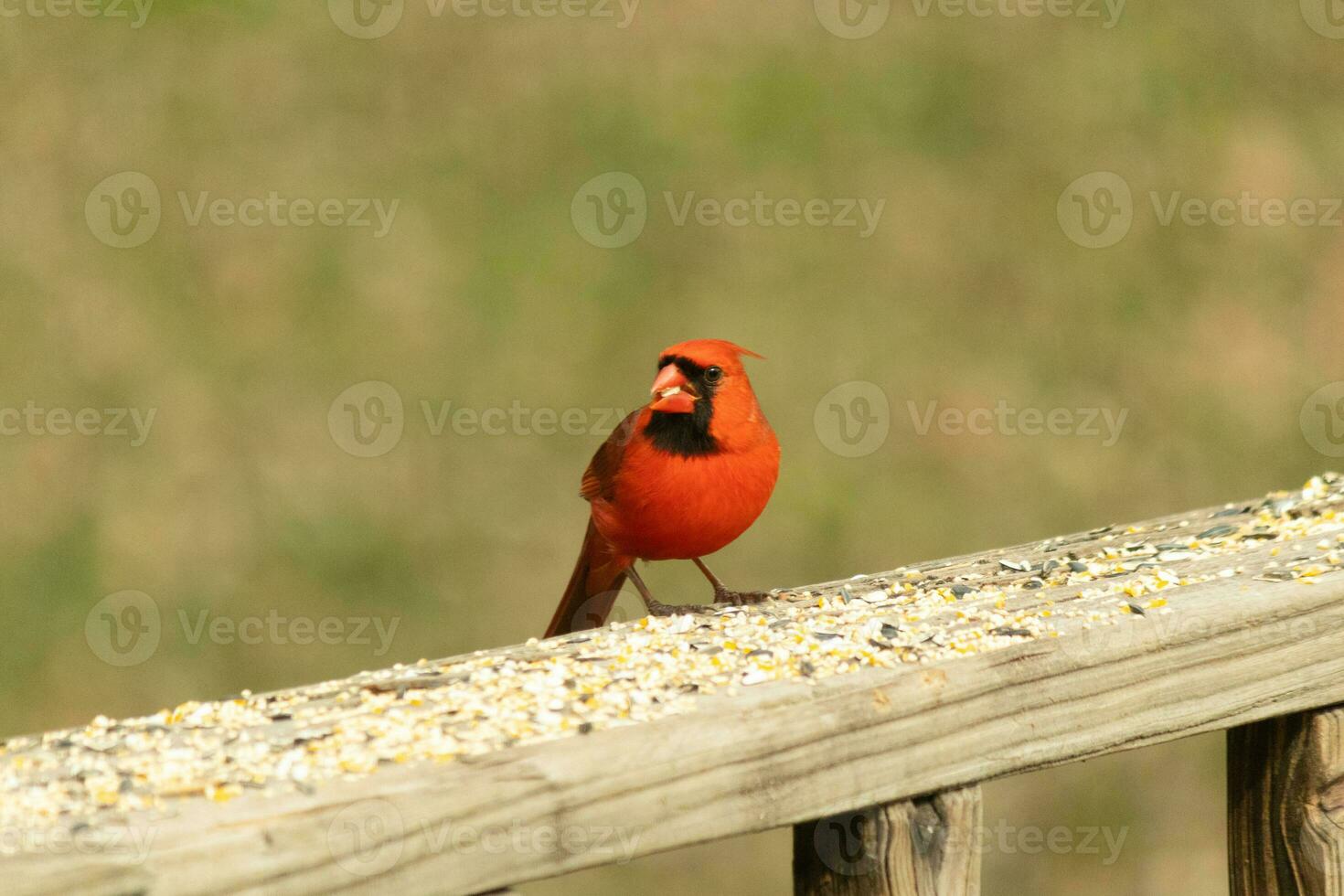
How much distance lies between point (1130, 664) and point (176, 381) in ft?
13.2

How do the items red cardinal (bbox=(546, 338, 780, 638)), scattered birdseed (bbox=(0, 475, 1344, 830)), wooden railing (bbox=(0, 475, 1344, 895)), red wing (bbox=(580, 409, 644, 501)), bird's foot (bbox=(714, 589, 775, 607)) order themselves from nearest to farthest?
1. wooden railing (bbox=(0, 475, 1344, 895))
2. scattered birdseed (bbox=(0, 475, 1344, 830))
3. bird's foot (bbox=(714, 589, 775, 607))
4. red cardinal (bbox=(546, 338, 780, 638))
5. red wing (bbox=(580, 409, 644, 501))

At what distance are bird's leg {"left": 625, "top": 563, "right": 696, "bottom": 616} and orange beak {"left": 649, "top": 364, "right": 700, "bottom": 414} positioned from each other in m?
0.39

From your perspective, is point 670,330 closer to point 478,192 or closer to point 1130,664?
point 478,192

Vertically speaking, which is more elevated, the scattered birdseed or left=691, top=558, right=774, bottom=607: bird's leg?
left=691, top=558, right=774, bottom=607: bird's leg

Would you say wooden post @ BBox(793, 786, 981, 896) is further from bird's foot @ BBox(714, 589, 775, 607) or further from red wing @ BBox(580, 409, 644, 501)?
red wing @ BBox(580, 409, 644, 501)

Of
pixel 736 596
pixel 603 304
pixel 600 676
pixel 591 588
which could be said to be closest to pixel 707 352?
pixel 736 596

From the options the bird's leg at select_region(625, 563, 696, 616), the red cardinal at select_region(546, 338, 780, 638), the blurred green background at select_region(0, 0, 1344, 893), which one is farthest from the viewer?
the blurred green background at select_region(0, 0, 1344, 893)

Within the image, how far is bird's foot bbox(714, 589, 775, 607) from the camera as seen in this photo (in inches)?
105

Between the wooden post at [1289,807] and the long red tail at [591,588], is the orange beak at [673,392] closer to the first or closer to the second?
the long red tail at [591,588]

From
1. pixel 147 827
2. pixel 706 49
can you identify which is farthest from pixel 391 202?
pixel 147 827

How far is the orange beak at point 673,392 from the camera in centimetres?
312

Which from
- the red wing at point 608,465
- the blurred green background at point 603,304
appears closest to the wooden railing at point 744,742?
the red wing at point 608,465

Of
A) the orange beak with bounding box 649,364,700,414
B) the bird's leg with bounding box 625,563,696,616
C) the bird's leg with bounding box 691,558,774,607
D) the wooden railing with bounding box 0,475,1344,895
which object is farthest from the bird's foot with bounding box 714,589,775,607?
the orange beak with bounding box 649,364,700,414

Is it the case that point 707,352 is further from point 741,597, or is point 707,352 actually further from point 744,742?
point 744,742
